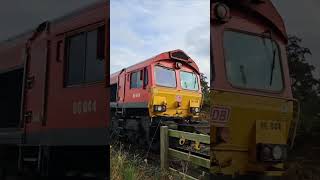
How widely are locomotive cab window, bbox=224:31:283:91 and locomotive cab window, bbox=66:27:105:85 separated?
Result: 46 centimetres

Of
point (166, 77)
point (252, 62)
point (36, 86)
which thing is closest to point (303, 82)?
point (252, 62)

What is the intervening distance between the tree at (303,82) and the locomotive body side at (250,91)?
0.10ft

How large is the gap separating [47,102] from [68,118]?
0.18 metres

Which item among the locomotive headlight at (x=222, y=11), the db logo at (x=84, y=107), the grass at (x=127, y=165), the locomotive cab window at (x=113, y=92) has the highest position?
the locomotive headlight at (x=222, y=11)

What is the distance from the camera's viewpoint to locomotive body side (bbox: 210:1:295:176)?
1.54m

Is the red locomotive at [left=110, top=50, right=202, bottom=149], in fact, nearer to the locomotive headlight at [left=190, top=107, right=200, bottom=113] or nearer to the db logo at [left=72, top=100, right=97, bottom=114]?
the locomotive headlight at [left=190, top=107, right=200, bottom=113]

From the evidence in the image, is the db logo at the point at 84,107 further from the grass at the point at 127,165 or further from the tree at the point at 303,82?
the tree at the point at 303,82

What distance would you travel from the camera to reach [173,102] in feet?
5.32

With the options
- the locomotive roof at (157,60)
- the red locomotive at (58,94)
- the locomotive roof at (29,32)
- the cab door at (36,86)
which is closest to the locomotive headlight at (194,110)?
the locomotive roof at (157,60)

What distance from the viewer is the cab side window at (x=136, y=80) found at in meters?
1.65

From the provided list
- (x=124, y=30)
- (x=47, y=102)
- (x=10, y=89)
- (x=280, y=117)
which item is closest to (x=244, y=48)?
(x=280, y=117)

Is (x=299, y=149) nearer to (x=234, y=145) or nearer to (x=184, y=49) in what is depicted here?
(x=234, y=145)

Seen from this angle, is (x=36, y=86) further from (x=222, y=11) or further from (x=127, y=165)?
(x=222, y=11)

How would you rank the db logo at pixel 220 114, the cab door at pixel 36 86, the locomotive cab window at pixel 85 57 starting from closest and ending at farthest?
the db logo at pixel 220 114, the locomotive cab window at pixel 85 57, the cab door at pixel 36 86
